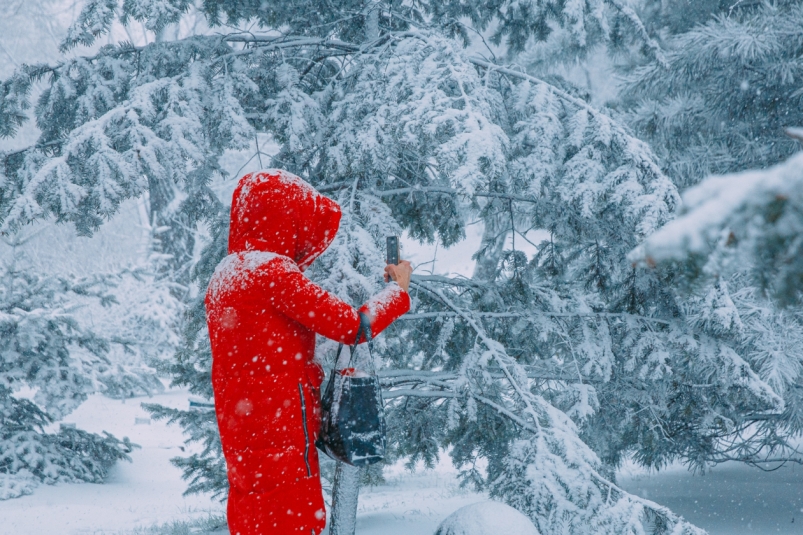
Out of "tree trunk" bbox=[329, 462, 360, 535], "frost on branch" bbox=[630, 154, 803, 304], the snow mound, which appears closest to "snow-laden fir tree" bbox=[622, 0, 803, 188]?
the snow mound

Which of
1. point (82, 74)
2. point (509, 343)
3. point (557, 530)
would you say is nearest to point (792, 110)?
point (509, 343)

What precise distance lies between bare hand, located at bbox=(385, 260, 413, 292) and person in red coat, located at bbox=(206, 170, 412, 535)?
0.47 feet

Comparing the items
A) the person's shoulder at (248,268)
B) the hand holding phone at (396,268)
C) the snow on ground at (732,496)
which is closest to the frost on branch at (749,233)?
the person's shoulder at (248,268)

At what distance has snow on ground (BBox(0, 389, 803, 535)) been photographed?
6492 mm

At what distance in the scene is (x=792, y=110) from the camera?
6.55 meters

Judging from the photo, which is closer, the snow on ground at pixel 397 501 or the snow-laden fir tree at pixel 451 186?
A: the snow-laden fir tree at pixel 451 186

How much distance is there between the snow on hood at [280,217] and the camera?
8.13 feet

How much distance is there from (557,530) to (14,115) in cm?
444

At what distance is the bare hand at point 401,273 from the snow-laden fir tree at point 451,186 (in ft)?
1.56

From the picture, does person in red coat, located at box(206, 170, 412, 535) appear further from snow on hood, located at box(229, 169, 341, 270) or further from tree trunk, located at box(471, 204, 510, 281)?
tree trunk, located at box(471, 204, 510, 281)

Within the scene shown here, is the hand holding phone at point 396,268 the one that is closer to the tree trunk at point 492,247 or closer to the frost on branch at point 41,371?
the tree trunk at point 492,247

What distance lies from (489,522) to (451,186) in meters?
1.92

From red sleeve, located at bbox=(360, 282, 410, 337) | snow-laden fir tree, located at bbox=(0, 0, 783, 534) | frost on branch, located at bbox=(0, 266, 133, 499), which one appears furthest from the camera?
frost on branch, located at bbox=(0, 266, 133, 499)

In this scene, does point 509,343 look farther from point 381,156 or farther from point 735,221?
point 735,221
